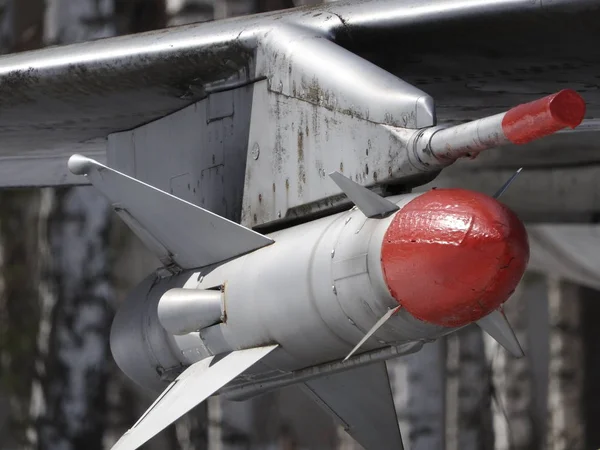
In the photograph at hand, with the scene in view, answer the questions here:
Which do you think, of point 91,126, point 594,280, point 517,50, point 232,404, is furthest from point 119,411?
point 517,50

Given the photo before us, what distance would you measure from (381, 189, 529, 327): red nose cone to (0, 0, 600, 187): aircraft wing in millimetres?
1045

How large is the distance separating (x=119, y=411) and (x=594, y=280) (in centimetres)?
716

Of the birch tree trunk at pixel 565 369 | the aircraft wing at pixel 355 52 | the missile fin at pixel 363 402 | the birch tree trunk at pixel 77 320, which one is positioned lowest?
the birch tree trunk at pixel 565 369

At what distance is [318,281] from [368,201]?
63cm

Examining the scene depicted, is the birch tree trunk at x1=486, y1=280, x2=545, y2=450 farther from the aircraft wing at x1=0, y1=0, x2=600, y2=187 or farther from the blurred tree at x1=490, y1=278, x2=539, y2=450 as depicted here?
the aircraft wing at x1=0, y1=0, x2=600, y2=187

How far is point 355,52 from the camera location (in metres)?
8.16

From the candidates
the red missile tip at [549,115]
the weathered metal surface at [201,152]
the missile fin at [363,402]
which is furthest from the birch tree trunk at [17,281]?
the red missile tip at [549,115]

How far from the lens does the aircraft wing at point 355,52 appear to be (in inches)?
301

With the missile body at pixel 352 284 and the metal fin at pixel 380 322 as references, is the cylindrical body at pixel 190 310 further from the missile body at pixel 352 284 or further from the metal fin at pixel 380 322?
the metal fin at pixel 380 322

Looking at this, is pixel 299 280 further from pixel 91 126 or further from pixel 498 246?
pixel 91 126

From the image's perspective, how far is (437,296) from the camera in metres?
6.08

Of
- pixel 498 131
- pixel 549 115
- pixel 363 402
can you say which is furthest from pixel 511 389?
pixel 549 115

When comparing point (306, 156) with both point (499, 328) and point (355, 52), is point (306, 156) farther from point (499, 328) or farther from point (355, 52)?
point (499, 328)

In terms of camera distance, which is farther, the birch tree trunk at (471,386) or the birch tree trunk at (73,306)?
the birch tree trunk at (471,386)
